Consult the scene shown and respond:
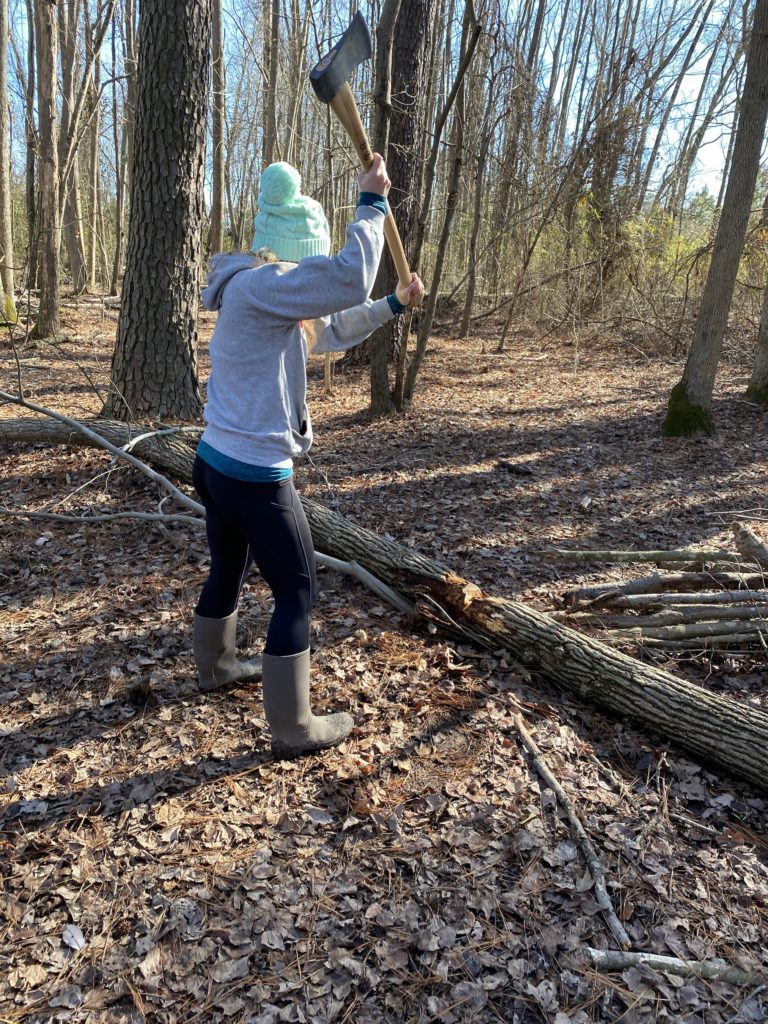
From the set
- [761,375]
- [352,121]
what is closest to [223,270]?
[352,121]

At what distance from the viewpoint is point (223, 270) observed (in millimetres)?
2227

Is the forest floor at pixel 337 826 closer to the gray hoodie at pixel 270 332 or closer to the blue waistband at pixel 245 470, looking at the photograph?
the blue waistband at pixel 245 470

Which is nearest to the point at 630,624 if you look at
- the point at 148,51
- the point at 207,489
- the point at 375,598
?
the point at 375,598

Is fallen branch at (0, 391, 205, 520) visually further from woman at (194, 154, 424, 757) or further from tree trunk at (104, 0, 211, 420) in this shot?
woman at (194, 154, 424, 757)

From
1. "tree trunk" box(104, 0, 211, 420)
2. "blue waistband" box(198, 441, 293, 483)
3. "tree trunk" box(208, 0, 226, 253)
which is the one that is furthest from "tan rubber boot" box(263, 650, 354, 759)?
"tree trunk" box(208, 0, 226, 253)

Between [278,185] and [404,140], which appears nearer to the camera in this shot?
[278,185]

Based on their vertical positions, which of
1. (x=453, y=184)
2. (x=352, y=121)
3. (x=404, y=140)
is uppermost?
(x=404, y=140)

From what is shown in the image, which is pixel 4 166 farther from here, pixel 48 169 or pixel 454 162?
pixel 454 162

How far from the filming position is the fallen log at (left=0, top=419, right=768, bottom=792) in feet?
9.66

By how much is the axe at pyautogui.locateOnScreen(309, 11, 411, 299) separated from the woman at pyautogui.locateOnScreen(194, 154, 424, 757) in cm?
26

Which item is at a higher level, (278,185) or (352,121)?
(352,121)

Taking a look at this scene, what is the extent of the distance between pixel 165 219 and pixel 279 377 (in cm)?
410

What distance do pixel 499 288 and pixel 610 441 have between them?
11.1 metres

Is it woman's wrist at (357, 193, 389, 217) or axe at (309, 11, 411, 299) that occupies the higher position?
axe at (309, 11, 411, 299)
